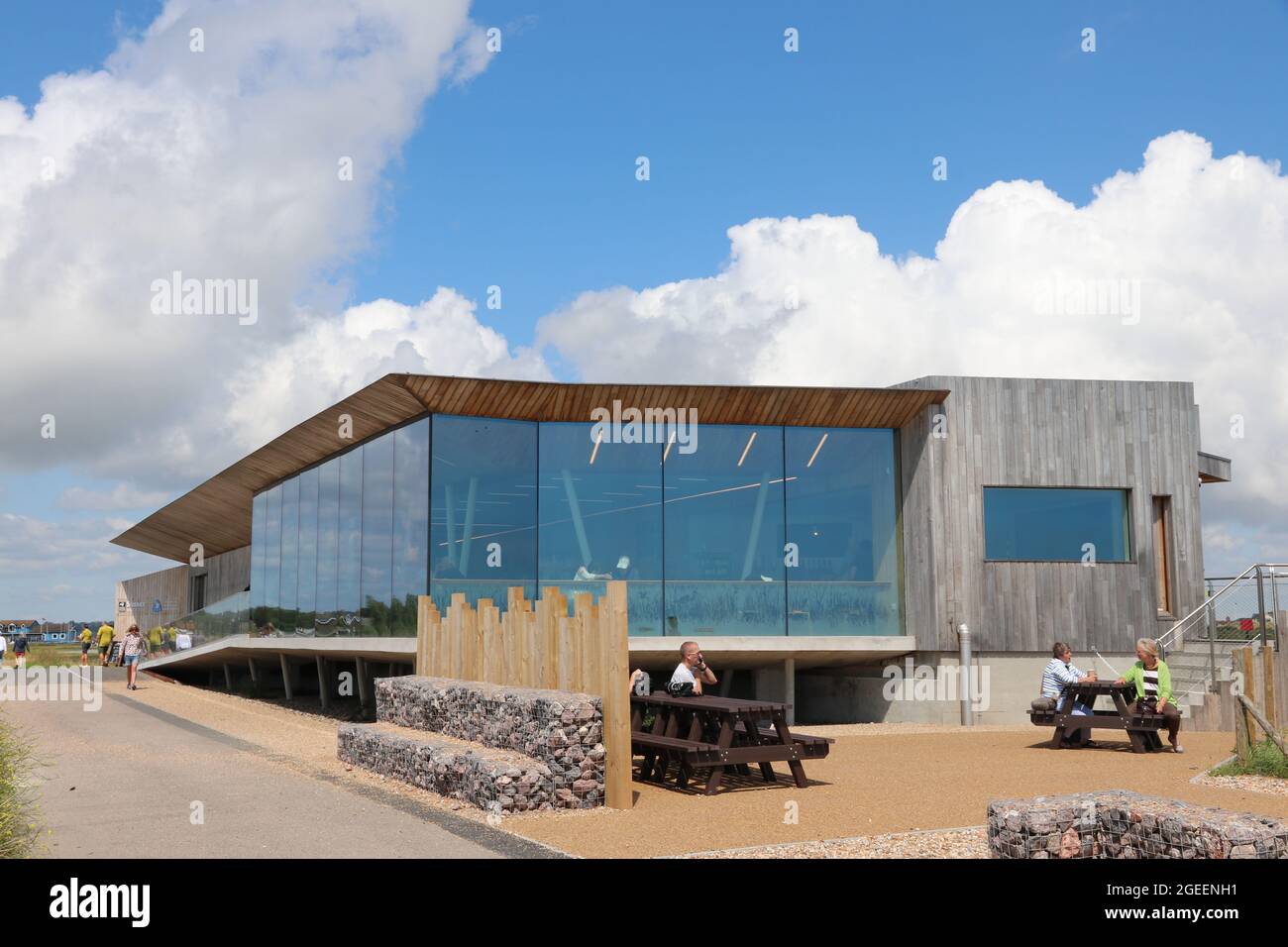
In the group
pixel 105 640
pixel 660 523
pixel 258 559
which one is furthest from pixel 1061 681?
pixel 105 640

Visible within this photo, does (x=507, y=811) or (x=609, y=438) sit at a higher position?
(x=609, y=438)

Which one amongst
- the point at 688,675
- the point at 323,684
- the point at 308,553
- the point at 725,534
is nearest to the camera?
the point at 688,675

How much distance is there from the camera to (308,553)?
85.5 ft

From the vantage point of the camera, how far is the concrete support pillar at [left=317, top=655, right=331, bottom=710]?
26.0 metres

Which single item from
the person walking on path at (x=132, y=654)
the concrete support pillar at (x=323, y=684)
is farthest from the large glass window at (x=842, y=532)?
the person walking on path at (x=132, y=654)

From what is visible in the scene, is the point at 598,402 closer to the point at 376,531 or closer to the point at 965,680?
the point at 376,531

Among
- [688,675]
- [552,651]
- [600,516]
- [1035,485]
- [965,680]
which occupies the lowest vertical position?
[965,680]

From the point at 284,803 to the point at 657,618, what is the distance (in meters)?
9.55

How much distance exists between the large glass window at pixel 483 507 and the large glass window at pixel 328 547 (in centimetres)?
545

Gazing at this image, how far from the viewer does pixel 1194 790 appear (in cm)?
1068

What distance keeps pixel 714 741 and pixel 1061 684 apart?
546cm

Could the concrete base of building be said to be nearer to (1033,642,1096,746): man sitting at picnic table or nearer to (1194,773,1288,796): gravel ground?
(1033,642,1096,746): man sitting at picnic table
